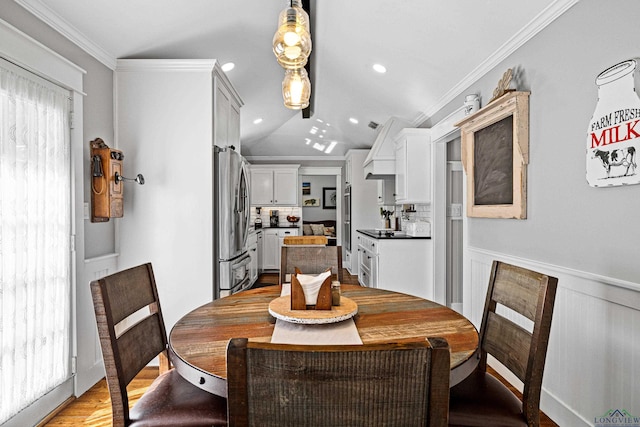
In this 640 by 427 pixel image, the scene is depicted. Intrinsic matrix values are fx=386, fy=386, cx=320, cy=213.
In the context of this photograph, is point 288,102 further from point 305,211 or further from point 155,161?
point 305,211

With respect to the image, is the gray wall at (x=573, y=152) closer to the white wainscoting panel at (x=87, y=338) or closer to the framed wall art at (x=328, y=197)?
the white wainscoting panel at (x=87, y=338)

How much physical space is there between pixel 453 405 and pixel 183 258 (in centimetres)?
237

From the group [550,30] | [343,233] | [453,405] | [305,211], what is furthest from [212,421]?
[305,211]

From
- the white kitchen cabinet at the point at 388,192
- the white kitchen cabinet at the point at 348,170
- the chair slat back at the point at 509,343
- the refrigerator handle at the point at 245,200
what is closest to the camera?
the chair slat back at the point at 509,343

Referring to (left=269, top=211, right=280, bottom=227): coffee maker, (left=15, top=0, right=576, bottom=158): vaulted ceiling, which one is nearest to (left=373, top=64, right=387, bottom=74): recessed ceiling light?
(left=15, top=0, right=576, bottom=158): vaulted ceiling

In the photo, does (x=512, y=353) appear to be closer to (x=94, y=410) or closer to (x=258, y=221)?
(x=94, y=410)

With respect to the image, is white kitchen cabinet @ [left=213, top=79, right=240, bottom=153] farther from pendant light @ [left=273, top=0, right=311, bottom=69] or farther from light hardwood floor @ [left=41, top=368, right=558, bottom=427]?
light hardwood floor @ [left=41, top=368, right=558, bottom=427]

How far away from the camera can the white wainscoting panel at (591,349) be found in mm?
1649

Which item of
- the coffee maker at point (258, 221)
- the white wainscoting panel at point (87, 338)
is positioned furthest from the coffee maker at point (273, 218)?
the white wainscoting panel at point (87, 338)

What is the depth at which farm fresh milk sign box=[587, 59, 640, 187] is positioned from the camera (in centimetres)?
155

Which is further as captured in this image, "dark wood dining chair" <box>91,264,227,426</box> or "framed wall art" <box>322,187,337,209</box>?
"framed wall art" <box>322,187,337,209</box>

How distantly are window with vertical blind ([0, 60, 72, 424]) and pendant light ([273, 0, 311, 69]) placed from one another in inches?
54.7

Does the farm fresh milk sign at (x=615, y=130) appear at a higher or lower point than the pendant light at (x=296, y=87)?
lower

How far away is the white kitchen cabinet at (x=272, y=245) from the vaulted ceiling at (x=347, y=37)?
3.01 metres
